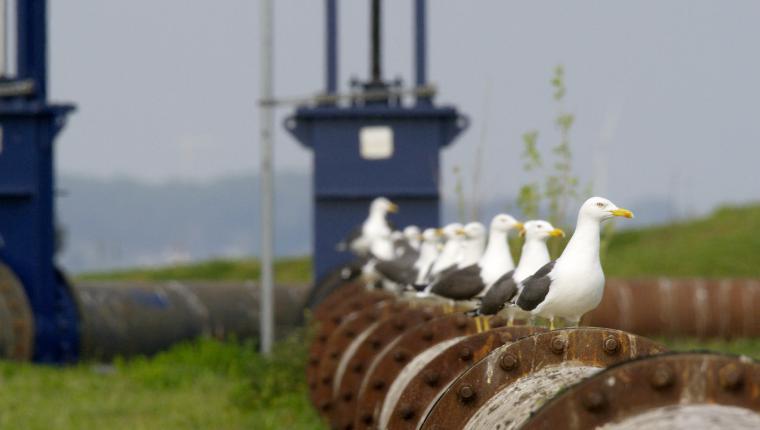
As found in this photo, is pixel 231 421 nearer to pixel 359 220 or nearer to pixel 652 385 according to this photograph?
pixel 359 220

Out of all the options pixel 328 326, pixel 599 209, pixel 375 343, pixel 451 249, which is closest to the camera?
pixel 599 209

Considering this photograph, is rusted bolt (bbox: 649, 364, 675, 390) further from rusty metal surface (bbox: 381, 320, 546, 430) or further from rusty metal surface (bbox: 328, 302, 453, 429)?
rusty metal surface (bbox: 328, 302, 453, 429)

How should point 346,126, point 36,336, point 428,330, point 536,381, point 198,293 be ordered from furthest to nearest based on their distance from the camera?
point 198,293, point 346,126, point 36,336, point 428,330, point 536,381

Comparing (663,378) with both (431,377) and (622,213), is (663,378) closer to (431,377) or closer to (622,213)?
(431,377)

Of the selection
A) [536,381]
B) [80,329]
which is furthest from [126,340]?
[536,381]

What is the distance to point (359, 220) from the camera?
14.7 meters

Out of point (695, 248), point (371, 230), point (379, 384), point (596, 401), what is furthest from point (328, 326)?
point (695, 248)

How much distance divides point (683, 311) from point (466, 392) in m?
17.2

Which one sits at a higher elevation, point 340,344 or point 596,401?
point 596,401

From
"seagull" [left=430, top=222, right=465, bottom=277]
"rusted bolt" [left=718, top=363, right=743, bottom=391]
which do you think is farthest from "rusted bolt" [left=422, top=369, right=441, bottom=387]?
"seagull" [left=430, top=222, right=465, bottom=277]

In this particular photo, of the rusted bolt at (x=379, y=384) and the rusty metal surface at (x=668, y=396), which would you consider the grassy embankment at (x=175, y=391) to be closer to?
the rusted bolt at (x=379, y=384)

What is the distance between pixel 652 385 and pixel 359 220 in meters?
12.4

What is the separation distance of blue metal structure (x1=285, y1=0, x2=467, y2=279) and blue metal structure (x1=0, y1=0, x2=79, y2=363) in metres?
2.66

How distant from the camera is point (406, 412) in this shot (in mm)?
3875
